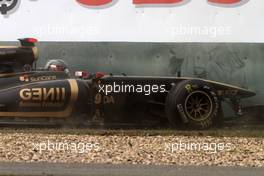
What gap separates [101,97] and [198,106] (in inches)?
80.5

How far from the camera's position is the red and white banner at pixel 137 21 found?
504 inches

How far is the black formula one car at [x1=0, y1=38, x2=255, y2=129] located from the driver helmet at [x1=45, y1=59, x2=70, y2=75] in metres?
0.12

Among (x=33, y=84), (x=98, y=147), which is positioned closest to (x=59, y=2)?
(x=33, y=84)

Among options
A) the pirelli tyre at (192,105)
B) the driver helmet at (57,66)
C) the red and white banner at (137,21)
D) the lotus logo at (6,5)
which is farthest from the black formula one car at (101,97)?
the lotus logo at (6,5)

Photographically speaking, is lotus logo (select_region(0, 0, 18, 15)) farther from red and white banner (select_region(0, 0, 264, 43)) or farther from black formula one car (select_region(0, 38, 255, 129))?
black formula one car (select_region(0, 38, 255, 129))

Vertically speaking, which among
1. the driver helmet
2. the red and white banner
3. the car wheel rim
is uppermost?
the red and white banner

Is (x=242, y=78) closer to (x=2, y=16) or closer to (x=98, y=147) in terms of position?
(x=98, y=147)

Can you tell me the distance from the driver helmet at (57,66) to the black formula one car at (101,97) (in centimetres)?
12

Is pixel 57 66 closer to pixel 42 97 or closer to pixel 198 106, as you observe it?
pixel 42 97

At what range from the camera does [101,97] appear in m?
12.4

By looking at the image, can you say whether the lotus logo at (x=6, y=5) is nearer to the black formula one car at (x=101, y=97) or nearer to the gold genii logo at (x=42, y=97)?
the black formula one car at (x=101, y=97)

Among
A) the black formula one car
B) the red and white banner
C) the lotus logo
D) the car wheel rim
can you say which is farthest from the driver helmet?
the car wheel rim

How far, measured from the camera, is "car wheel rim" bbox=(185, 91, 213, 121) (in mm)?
12375

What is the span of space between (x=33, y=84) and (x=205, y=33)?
12.4 feet
